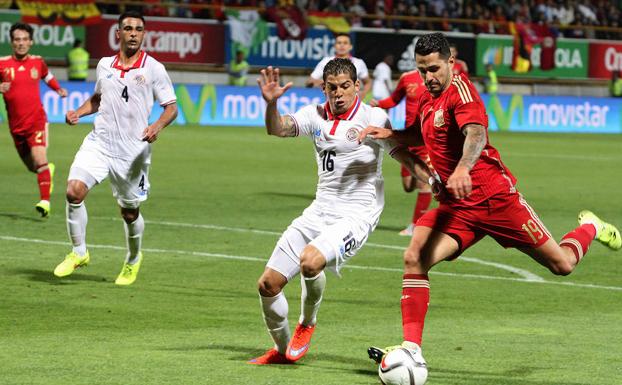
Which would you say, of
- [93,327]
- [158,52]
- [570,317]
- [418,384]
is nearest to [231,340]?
[93,327]

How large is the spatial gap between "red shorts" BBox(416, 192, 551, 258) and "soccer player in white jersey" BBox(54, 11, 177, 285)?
12.8 feet

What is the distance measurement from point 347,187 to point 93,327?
2.08m

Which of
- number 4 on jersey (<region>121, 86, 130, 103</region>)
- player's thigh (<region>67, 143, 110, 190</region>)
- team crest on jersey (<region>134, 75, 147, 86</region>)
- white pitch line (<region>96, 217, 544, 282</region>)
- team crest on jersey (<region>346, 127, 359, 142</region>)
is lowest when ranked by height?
white pitch line (<region>96, 217, 544, 282</region>)

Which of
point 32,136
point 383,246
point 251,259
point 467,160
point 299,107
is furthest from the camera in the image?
point 299,107

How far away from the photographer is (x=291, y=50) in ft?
128

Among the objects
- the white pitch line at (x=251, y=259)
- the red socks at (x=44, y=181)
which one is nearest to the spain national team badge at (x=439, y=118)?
the white pitch line at (x=251, y=259)

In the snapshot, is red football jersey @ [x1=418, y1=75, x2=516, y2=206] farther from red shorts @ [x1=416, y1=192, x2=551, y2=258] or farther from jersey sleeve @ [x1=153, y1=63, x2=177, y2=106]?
jersey sleeve @ [x1=153, y1=63, x2=177, y2=106]

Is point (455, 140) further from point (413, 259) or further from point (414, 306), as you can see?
point (414, 306)

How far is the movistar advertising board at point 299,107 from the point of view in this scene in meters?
Result: 31.4

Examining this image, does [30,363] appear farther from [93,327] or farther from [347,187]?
[347,187]

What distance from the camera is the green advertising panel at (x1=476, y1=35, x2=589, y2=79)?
140 ft

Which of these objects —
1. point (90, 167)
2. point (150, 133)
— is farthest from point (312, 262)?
point (90, 167)

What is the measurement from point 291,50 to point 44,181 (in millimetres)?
24358

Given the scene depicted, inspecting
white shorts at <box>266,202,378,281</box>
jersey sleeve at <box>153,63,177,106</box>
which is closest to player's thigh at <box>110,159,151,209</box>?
jersey sleeve at <box>153,63,177,106</box>
